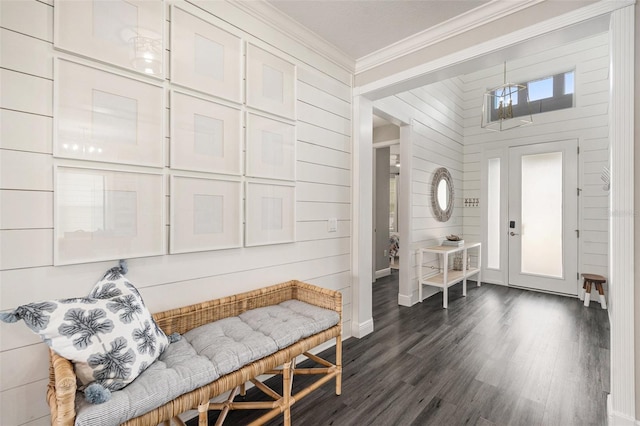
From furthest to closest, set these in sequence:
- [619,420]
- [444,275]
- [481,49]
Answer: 1. [444,275]
2. [481,49]
3. [619,420]

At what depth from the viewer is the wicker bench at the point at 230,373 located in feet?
3.37

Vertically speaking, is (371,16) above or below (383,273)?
above

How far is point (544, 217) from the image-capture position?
469cm

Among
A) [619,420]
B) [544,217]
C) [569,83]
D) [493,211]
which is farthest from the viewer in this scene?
[493,211]

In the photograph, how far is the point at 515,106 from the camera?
5094 mm

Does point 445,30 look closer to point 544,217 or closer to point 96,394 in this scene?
point 96,394

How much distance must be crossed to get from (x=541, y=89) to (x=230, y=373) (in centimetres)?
610

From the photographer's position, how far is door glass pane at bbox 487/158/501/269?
526cm

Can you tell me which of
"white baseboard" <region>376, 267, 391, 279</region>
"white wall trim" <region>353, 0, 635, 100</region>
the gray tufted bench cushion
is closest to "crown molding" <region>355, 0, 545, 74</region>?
"white wall trim" <region>353, 0, 635, 100</region>

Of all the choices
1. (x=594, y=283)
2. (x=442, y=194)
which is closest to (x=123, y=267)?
(x=442, y=194)

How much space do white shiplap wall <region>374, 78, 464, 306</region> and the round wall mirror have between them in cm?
10

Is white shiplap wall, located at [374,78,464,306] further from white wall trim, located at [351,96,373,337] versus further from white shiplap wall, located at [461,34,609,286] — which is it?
white shiplap wall, located at [461,34,609,286]

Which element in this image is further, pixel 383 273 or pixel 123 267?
pixel 383 273

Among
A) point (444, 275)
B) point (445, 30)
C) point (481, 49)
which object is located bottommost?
point (444, 275)
